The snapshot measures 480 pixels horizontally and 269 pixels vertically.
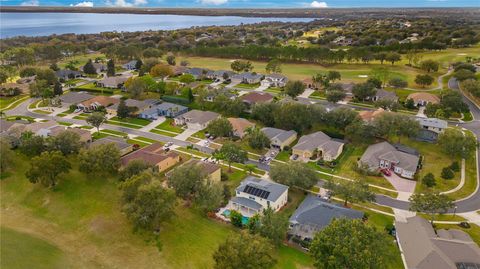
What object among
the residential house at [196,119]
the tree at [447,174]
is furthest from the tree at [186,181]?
the tree at [447,174]

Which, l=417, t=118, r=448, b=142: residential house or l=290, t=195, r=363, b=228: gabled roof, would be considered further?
l=417, t=118, r=448, b=142: residential house

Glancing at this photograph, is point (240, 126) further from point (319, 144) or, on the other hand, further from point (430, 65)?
point (430, 65)

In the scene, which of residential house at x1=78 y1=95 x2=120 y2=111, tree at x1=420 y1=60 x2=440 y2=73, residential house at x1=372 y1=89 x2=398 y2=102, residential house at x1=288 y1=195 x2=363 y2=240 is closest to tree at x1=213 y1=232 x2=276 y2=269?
residential house at x1=288 y1=195 x2=363 y2=240

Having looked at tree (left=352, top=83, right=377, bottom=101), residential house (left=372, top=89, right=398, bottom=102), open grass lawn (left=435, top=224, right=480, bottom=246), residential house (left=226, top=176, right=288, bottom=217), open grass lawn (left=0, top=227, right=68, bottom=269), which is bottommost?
open grass lawn (left=0, top=227, right=68, bottom=269)

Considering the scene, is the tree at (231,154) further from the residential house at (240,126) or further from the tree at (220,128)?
the residential house at (240,126)

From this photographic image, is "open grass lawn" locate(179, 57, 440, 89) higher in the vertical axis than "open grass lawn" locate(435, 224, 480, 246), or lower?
higher

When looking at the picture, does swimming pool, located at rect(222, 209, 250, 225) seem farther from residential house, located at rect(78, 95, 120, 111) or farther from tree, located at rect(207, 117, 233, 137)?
residential house, located at rect(78, 95, 120, 111)
